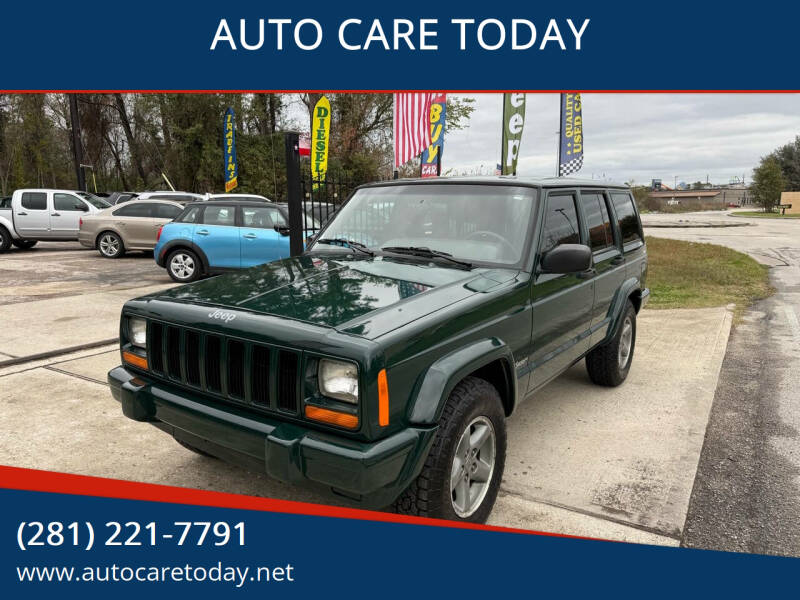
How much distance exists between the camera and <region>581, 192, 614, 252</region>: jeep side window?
Result: 4.49 meters

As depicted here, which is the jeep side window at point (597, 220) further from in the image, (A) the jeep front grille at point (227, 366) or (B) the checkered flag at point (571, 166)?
(B) the checkered flag at point (571, 166)

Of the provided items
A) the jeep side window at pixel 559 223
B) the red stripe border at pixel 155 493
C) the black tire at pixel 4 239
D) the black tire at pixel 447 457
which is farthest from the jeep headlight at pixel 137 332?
the black tire at pixel 4 239

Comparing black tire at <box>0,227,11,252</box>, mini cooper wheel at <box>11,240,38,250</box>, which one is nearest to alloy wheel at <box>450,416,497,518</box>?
black tire at <box>0,227,11,252</box>

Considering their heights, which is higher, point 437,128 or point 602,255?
point 437,128

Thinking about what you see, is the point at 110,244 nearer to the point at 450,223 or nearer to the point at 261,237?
the point at 261,237

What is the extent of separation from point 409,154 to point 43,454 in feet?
35.4

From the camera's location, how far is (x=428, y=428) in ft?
8.30

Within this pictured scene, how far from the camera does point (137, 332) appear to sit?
3197 mm

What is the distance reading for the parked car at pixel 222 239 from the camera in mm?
10461

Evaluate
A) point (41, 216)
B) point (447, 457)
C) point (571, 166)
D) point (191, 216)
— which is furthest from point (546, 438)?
point (41, 216)

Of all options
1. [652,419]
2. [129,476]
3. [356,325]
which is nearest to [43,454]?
[129,476]

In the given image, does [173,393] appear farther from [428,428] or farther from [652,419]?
[652,419]

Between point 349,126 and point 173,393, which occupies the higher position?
point 349,126

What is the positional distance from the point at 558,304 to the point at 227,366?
2.18 metres
